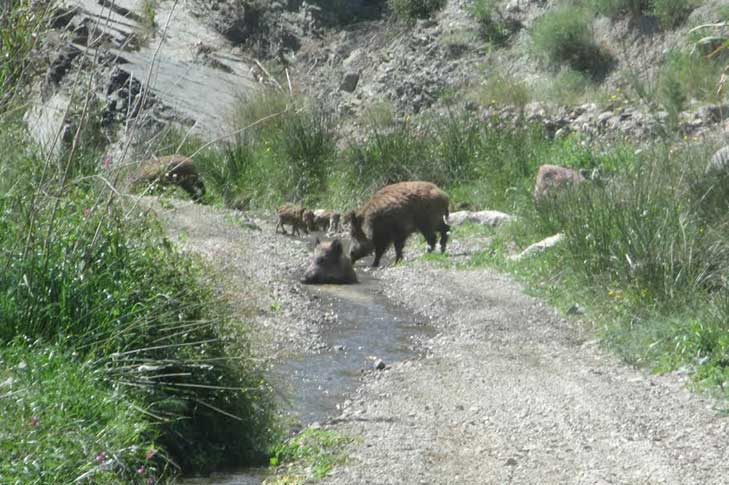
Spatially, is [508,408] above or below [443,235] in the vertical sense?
above

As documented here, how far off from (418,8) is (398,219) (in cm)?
1570

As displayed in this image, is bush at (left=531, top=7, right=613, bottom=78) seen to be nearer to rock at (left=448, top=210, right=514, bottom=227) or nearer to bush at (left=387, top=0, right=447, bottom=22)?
bush at (left=387, top=0, right=447, bottom=22)

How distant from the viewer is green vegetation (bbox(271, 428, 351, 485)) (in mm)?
7836

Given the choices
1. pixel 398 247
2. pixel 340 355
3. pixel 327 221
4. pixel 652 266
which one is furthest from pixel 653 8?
pixel 340 355

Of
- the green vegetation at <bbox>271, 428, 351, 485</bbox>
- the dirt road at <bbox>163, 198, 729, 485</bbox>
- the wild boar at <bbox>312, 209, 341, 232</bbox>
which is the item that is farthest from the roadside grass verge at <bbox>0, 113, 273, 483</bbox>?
the wild boar at <bbox>312, 209, 341, 232</bbox>

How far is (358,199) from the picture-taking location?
21.7 metres

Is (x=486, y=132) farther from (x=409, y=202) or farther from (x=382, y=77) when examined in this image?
(x=382, y=77)

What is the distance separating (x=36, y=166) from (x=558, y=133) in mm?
14438

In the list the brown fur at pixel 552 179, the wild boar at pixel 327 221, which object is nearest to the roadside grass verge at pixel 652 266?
the brown fur at pixel 552 179

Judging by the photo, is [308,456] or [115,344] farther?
[308,456]

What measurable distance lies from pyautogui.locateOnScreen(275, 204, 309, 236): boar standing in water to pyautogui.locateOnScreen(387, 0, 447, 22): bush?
12648 mm

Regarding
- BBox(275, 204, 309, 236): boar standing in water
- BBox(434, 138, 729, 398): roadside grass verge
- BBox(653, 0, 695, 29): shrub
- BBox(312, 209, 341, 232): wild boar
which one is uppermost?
BBox(653, 0, 695, 29): shrub

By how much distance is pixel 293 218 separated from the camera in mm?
20016

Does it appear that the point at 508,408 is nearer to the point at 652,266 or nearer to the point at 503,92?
the point at 652,266
